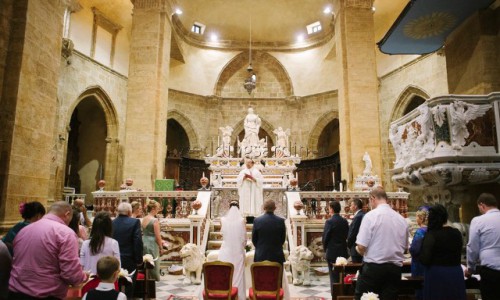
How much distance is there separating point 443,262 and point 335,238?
2.26 meters

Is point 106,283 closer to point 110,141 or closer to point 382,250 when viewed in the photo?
point 382,250

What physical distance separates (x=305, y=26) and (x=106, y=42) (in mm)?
11497

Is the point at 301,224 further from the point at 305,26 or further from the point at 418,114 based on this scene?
the point at 305,26

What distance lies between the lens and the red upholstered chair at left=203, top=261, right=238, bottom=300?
4.46 m

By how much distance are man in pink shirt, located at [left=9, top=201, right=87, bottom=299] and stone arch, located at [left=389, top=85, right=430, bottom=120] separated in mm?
17618

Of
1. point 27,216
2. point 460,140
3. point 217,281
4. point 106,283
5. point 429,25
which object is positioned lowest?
point 217,281

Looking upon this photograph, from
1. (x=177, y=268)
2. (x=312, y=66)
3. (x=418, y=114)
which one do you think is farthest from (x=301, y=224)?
(x=312, y=66)

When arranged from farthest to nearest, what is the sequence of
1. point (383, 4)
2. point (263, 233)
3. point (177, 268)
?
point (383, 4) < point (177, 268) < point (263, 233)

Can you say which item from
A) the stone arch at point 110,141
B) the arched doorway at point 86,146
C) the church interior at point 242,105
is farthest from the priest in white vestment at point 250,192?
the arched doorway at point 86,146

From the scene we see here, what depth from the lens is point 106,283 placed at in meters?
2.73

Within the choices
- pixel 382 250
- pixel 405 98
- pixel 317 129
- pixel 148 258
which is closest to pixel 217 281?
pixel 148 258

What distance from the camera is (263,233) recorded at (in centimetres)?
512

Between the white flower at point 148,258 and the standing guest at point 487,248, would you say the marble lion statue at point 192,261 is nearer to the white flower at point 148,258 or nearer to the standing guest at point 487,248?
the white flower at point 148,258

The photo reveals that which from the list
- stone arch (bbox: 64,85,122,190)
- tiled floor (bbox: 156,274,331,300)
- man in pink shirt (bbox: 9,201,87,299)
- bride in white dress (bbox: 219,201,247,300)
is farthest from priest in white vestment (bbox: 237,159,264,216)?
stone arch (bbox: 64,85,122,190)
